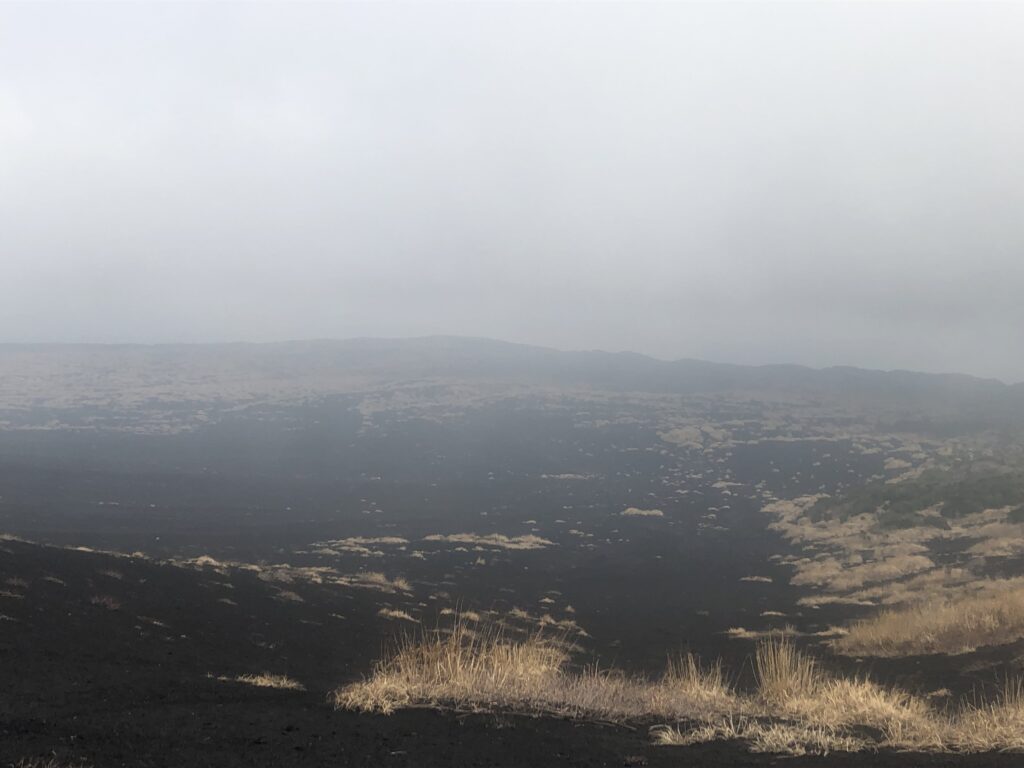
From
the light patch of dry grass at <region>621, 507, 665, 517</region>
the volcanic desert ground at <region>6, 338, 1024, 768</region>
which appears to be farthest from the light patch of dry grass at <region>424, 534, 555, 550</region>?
the light patch of dry grass at <region>621, 507, 665, 517</region>

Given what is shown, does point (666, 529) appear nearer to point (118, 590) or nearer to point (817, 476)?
point (817, 476)

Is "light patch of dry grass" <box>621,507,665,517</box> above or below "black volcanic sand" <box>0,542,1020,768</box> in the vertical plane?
below

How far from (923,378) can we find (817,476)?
118 meters

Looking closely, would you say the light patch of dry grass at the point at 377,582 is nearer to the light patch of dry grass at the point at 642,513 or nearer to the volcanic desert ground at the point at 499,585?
the volcanic desert ground at the point at 499,585

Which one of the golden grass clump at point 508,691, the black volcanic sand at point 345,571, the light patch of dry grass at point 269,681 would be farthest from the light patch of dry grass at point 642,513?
the light patch of dry grass at point 269,681

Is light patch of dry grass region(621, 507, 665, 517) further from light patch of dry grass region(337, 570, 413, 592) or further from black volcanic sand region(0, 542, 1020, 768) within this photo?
black volcanic sand region(0, 542, 1020, 768)

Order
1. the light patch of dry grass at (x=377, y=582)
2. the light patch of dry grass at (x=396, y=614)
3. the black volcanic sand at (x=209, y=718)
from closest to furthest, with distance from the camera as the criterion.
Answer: the black volcanic sand at (x=209, y=718) < the light patch of dry grass at (x=396, y=614) < the light patch of dry grass at (x=377, y=582)

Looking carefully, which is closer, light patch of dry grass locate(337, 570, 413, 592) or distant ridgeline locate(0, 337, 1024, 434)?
light patch of dry grass locate(337, 570, 413, 592)

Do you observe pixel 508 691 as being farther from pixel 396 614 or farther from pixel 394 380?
pixel 394 380

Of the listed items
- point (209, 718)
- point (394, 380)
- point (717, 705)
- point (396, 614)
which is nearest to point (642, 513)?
point (396, 614)

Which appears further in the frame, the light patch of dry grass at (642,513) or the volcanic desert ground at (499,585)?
the light patch of dry grass at (642,513)

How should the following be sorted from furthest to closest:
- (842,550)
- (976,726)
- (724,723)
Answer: (842,550), (724,723), (976,726)

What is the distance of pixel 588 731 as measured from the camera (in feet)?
23.4

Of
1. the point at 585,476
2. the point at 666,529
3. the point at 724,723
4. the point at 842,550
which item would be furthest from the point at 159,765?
the point at 585,476
